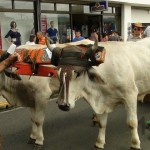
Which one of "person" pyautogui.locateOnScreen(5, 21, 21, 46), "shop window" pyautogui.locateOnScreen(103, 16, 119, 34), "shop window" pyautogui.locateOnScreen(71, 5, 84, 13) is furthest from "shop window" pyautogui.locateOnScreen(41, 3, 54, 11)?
"shop window" pyautogui.locateOnScreen(103, 16, 119, 34)

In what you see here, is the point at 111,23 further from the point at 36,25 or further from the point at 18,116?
the point at 18,116

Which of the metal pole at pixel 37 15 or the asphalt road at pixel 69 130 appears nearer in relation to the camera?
the asphalt road at pixel 69 130

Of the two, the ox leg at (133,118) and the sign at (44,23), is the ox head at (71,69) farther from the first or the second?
the sign at (44,23)

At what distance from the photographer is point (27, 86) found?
5.58 metres

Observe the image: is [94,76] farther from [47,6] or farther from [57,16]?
[57,16]

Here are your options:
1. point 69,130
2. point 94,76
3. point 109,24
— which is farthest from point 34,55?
point 109,24

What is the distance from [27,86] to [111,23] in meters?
16.0

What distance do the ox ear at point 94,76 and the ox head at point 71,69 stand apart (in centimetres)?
8

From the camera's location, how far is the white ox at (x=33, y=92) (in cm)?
555

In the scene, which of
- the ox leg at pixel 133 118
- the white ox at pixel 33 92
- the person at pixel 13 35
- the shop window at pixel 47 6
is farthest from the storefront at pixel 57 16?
the ox leg at pixel 133 118

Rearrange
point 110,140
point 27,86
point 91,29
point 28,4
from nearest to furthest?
point 27,86 → point 110,140 → point 28,4 → point 91,29

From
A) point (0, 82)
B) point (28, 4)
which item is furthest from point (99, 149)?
point (28, 4)

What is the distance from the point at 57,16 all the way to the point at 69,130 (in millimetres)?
11045

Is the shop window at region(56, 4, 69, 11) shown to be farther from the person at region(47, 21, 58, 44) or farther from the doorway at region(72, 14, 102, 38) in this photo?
the person at region(47, 21, 58, 44)
